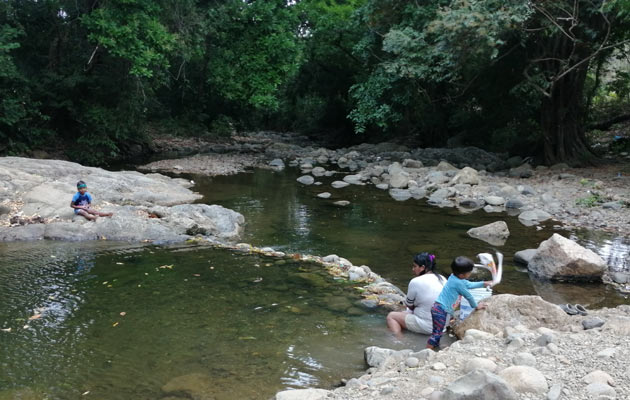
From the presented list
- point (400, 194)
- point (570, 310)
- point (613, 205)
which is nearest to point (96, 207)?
point (400, 194)

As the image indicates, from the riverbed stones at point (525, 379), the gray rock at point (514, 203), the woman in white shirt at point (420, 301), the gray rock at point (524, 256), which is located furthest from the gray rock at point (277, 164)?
the riverbed stones at point (525, 379)

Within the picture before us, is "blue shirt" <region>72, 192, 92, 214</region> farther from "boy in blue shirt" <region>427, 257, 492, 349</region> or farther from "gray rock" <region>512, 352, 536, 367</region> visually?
"gray rock" <region>512, 352, 536, 367</region>

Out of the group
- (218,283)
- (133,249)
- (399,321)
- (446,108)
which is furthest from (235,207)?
(446,108)

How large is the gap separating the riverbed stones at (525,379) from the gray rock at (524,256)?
5127 millimetres

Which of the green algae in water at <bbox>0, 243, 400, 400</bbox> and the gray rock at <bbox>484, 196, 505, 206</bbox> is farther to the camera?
the gray rock at <bbox>484, 196, 505, 206</bbox>

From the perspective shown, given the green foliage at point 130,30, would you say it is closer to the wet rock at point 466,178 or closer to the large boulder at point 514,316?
the wet rock at point 466,178

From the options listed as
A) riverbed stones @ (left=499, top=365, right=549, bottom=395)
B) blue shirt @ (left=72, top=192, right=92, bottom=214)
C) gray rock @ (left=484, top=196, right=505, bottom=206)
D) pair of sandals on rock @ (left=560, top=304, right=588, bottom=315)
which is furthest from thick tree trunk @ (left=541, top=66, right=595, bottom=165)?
riverbed stones @ (left=499, top=365, right=549, bottom=395)

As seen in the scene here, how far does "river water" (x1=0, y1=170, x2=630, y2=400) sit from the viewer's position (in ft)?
16.1

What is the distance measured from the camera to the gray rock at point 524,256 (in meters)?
8.91

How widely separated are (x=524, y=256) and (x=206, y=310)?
5254 millimetres

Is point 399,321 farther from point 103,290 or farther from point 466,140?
point 466,140

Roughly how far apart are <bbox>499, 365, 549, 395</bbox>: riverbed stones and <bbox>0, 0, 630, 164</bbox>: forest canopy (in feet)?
36.3

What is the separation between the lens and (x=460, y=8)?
14.6 m

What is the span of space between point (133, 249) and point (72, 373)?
438 cm
